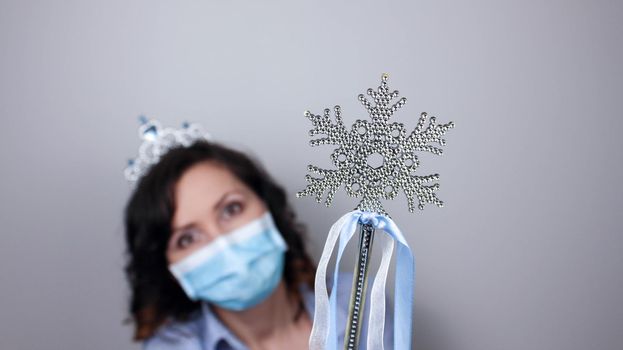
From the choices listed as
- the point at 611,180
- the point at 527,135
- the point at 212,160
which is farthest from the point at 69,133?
the point at 611,180

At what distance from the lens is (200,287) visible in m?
1.07

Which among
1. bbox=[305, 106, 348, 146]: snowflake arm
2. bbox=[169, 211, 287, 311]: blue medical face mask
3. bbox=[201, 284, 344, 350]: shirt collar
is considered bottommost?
bbox=[201, 284, 344, 350]: shirt collar

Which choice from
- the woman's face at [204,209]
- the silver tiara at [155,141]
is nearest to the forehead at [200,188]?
the woman's face at [204,209]

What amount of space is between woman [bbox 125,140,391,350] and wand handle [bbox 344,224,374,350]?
12.9 inches

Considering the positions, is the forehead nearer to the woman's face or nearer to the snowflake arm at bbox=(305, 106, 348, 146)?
the woman's face

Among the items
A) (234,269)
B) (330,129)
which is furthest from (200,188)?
(330,129)

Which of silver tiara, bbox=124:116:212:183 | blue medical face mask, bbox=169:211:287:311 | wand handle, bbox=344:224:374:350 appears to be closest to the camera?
wand handle, bbox=344:224:374:350

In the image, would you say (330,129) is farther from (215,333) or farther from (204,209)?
(215,333)

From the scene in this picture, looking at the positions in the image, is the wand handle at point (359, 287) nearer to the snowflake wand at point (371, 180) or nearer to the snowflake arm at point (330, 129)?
the snowflake wand at point (371, 180)

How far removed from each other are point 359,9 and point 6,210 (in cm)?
93

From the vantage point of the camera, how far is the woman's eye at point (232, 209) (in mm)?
1100

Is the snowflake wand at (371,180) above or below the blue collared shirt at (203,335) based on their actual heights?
above

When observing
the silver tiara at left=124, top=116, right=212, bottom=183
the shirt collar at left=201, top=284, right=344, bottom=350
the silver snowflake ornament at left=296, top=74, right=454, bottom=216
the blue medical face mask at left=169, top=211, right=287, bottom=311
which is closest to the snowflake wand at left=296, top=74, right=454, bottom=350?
the silver snowflake ornament at left=296, top=74, right=454, bottom=216

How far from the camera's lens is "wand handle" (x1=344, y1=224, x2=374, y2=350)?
76cm
